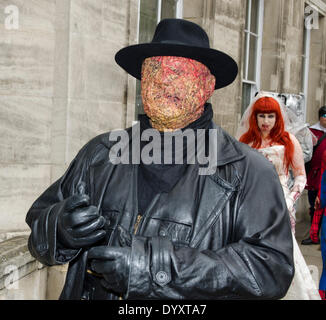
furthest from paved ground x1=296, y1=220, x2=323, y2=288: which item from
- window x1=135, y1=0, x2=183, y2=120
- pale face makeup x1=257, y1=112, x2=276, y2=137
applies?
window x1=135, y1=0, x2=183, y2=120

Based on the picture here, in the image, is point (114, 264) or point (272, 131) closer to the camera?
point (114, 264)

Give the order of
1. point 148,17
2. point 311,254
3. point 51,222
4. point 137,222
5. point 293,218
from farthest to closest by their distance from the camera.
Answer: point 311,254, point 148,17, point 293,218, point 137,222, point 51,222

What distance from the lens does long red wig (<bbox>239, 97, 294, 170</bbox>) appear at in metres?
5.40

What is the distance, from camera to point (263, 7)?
978 centimetres

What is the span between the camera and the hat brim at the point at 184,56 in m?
2.01

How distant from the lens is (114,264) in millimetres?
1631

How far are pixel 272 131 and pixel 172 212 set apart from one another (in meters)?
3.83

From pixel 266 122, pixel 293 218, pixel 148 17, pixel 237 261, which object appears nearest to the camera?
pixel 237 261

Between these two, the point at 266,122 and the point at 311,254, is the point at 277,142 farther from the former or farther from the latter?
the point at 311,254

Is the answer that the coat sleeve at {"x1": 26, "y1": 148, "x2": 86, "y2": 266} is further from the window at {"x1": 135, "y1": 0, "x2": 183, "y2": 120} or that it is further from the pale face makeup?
the pale face makeup

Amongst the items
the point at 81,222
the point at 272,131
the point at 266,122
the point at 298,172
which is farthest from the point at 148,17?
the point at 81,222

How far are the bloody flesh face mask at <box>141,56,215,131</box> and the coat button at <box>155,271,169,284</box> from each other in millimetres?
636

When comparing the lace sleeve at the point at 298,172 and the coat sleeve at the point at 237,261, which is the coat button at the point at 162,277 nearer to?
the coat sleeve at the point at 237,261
